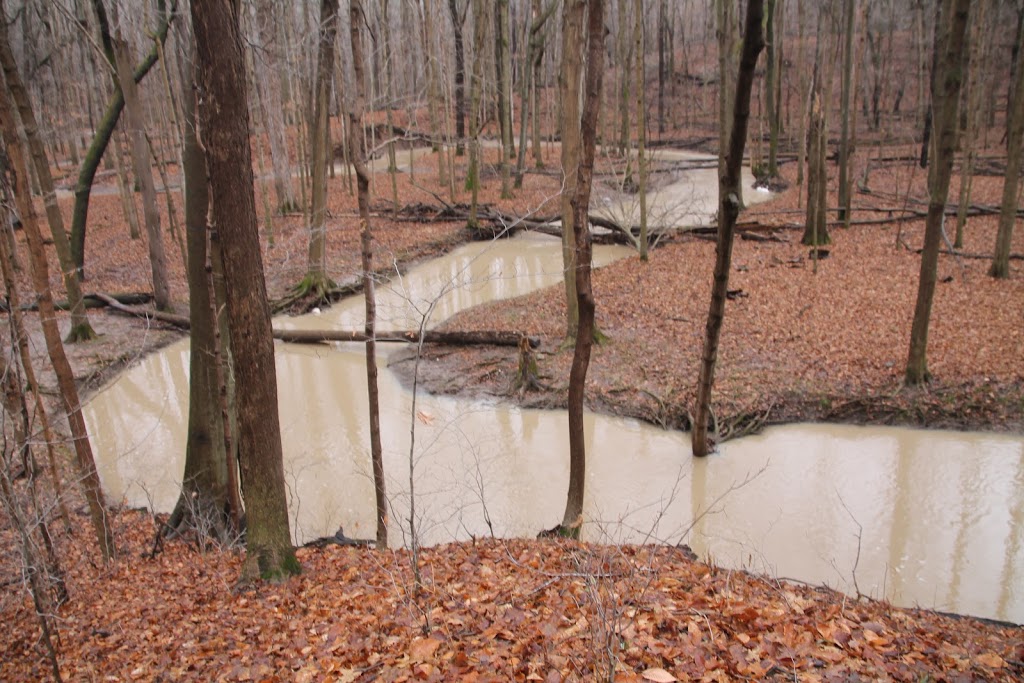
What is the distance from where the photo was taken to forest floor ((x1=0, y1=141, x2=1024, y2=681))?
4.05 m

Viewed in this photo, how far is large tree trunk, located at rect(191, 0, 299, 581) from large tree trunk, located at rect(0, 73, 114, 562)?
162 cm

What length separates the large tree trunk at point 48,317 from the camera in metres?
6.04

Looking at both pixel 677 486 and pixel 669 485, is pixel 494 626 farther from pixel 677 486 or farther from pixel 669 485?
pixel 669 485

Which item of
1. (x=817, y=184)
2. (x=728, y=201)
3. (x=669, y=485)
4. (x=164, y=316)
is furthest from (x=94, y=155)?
(x=817, y=184)

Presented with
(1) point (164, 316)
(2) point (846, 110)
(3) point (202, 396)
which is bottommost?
(1) point (164, 316)

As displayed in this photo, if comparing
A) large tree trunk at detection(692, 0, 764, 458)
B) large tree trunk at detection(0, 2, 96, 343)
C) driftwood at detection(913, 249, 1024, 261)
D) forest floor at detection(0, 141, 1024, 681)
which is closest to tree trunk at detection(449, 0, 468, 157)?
forest floor at detection(0, 141, 1024, 681)

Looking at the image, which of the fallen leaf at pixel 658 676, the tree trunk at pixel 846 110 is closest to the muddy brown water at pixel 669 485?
the fallen leaf at pixel 658 676

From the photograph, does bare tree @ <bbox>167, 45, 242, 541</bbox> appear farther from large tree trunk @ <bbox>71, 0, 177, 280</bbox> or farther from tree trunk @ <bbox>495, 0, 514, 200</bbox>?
tree trunk @ <bbox>495, 0, 514, 200</bbox>

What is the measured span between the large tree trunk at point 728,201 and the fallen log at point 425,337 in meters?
4.47

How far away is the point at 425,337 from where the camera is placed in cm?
1362

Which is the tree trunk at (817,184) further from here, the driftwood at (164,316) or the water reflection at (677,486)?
the driftwood at (164,316)

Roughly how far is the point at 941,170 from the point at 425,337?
360 inches

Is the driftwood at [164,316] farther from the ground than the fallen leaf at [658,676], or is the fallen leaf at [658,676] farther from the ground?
the fallen leaf at [658,676]

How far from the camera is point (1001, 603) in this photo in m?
6.43
